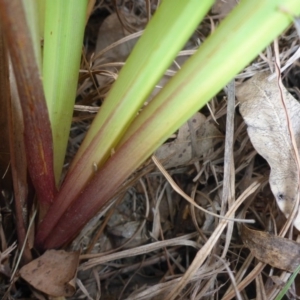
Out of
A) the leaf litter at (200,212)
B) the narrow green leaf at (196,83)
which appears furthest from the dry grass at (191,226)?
the narrow green leaf at (196,83)

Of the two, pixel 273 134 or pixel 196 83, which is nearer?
pixel 196 83

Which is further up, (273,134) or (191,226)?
(273,134)

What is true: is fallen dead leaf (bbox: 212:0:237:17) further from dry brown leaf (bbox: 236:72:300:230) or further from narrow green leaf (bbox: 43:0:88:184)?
narrow green leaf (bbox: 43:0:88:184)

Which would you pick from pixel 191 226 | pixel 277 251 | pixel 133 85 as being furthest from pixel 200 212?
pixel 133 85

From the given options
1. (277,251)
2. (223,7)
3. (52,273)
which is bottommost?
(52,273)

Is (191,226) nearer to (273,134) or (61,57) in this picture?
(273,134)

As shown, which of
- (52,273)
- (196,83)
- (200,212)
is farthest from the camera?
(200,212)

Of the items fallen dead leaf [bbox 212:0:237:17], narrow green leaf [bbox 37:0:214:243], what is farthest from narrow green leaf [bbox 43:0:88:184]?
fallen dead leaf [bbox 212:0:237:17]

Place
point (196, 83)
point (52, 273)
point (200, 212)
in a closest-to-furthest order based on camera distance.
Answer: point (196, 83) → point (52, 273) → point (200, 212)
